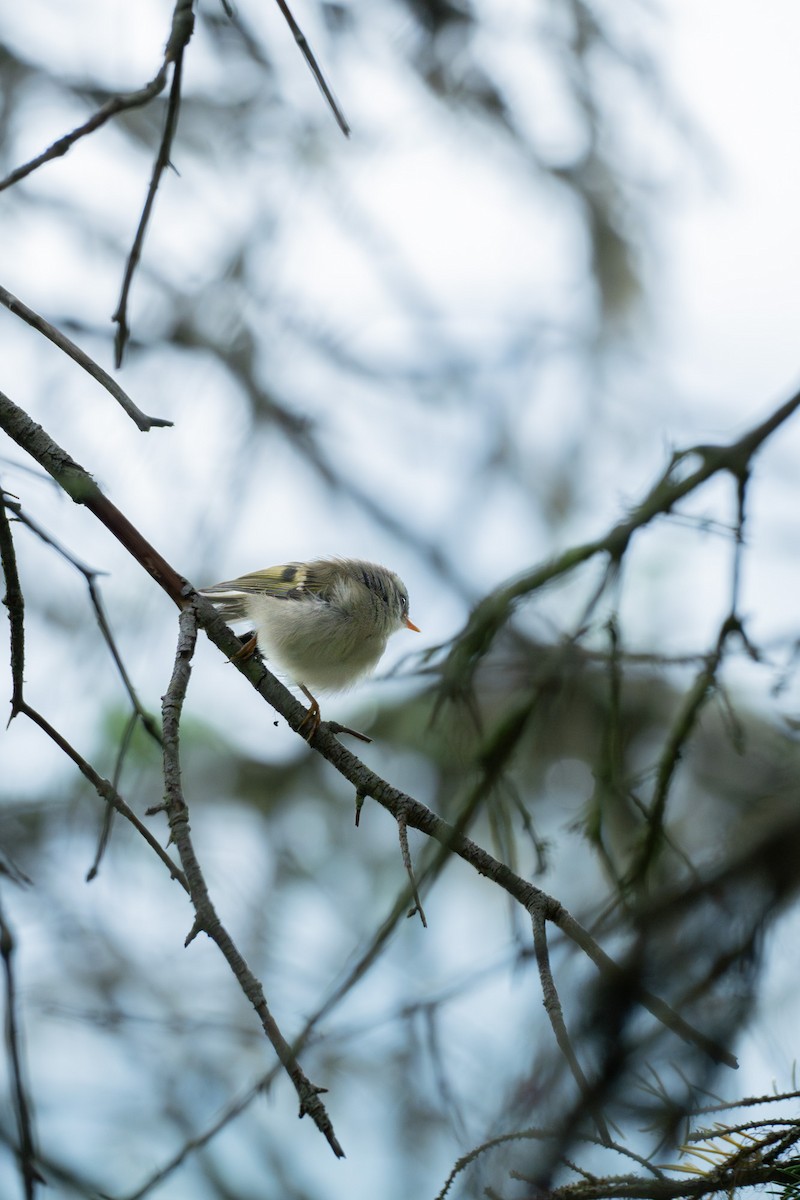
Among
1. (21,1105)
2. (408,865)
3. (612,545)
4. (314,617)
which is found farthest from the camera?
(314,617)

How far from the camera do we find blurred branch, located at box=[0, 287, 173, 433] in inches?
51.6

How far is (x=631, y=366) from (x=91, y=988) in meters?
4.96

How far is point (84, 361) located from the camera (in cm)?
139

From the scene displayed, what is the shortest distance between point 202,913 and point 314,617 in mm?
1950

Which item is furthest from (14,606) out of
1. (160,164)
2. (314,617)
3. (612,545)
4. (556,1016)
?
(314,617)

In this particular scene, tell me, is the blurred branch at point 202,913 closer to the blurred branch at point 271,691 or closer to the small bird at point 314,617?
the blurred branch at point 271,691

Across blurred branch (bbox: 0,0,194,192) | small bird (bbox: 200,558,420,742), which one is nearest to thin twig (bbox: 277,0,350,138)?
blurred branch (bbox: 0,0,194,192)

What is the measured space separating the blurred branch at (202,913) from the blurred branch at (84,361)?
0.32 meters

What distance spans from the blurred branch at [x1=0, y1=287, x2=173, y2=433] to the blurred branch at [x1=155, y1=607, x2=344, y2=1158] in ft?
1.04

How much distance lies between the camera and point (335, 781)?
6516 millimetres

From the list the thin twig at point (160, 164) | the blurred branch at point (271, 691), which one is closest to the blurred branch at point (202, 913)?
the blurred branch at point (271, 691)

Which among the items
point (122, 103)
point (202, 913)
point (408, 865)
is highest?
point (122, 103)

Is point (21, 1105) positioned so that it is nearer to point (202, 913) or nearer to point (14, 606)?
point (202, 913)

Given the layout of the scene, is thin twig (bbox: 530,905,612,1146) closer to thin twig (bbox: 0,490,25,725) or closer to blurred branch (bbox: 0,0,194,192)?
thin twig (bbox: 0,490,25,725)
